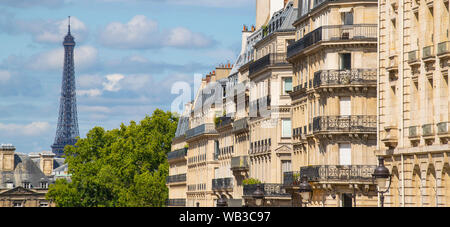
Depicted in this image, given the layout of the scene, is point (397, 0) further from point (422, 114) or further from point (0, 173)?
point (0, 173)

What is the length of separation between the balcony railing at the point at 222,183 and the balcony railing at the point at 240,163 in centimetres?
383

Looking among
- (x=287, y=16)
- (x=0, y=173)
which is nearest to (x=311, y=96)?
(x=287, y=16)

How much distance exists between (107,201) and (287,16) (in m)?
63.4

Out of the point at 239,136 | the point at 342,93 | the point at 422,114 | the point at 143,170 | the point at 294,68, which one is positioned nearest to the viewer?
the point at 422,114

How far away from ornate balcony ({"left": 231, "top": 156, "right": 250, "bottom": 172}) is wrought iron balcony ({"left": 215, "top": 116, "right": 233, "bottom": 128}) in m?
6.22

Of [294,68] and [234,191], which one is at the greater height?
[294,68]

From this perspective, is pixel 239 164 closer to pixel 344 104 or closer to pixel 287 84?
pixel 287 84

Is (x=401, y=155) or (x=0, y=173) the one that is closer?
(x=401, y=155)

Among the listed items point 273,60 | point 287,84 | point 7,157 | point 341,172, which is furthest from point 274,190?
point 7,157

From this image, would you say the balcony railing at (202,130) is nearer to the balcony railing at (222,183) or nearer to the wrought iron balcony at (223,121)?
the wrought iron balcony at (223,121)

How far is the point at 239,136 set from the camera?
3209 inches

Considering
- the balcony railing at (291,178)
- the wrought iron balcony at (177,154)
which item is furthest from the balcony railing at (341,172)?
the wrought iron balcony at (177,154)

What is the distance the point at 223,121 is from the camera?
8938 centimetres

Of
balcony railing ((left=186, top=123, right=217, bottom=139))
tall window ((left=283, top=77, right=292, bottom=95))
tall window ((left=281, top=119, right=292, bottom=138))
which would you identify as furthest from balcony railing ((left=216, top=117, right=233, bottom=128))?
tall window ((left=281, top=119, right=292, bottom=138))
